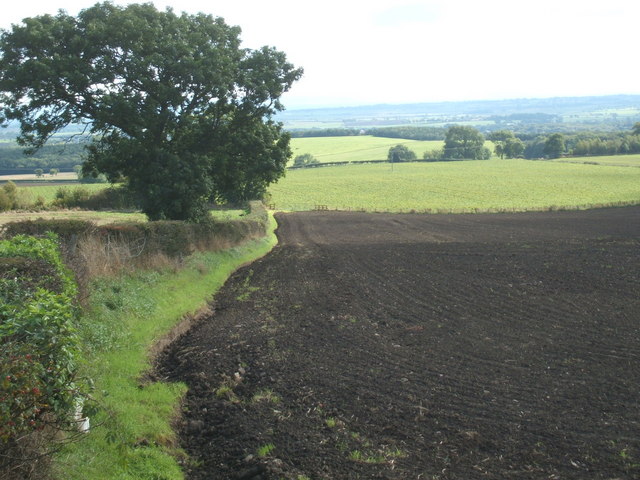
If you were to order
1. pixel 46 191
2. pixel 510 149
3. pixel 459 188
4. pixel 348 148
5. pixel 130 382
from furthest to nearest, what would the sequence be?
pixel 348 148, pixel 510 149, pixel 459 188, pixel 46 191, pixel 130 382

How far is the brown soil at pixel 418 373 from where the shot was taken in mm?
8125

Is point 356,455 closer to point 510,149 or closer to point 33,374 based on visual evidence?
point 33,374

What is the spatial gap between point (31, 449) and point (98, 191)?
5415 centimetres

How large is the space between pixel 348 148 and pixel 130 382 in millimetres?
150688

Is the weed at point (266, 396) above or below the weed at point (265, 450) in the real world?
below

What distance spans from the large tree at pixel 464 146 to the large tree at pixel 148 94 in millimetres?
102862

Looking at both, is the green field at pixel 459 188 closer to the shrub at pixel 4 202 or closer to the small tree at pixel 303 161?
the small tree at pixel 303 161

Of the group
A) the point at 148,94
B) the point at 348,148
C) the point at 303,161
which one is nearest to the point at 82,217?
the point at 148,94

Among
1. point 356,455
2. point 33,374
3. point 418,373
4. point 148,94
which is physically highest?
point 148,94

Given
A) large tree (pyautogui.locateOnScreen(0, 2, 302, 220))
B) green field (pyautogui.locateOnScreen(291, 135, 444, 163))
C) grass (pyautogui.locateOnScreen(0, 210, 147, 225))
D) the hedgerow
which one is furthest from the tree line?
the hedgerow

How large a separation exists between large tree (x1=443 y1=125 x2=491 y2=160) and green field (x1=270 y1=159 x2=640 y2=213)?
2871 centimetres

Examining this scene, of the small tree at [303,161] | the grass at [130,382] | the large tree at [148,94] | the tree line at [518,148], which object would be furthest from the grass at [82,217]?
A: the tree line at [518,148]

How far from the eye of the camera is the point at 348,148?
159 metres

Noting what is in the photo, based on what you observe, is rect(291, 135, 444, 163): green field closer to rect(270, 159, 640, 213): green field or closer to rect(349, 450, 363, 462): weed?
rect(270, 159, 640, 213): green field
